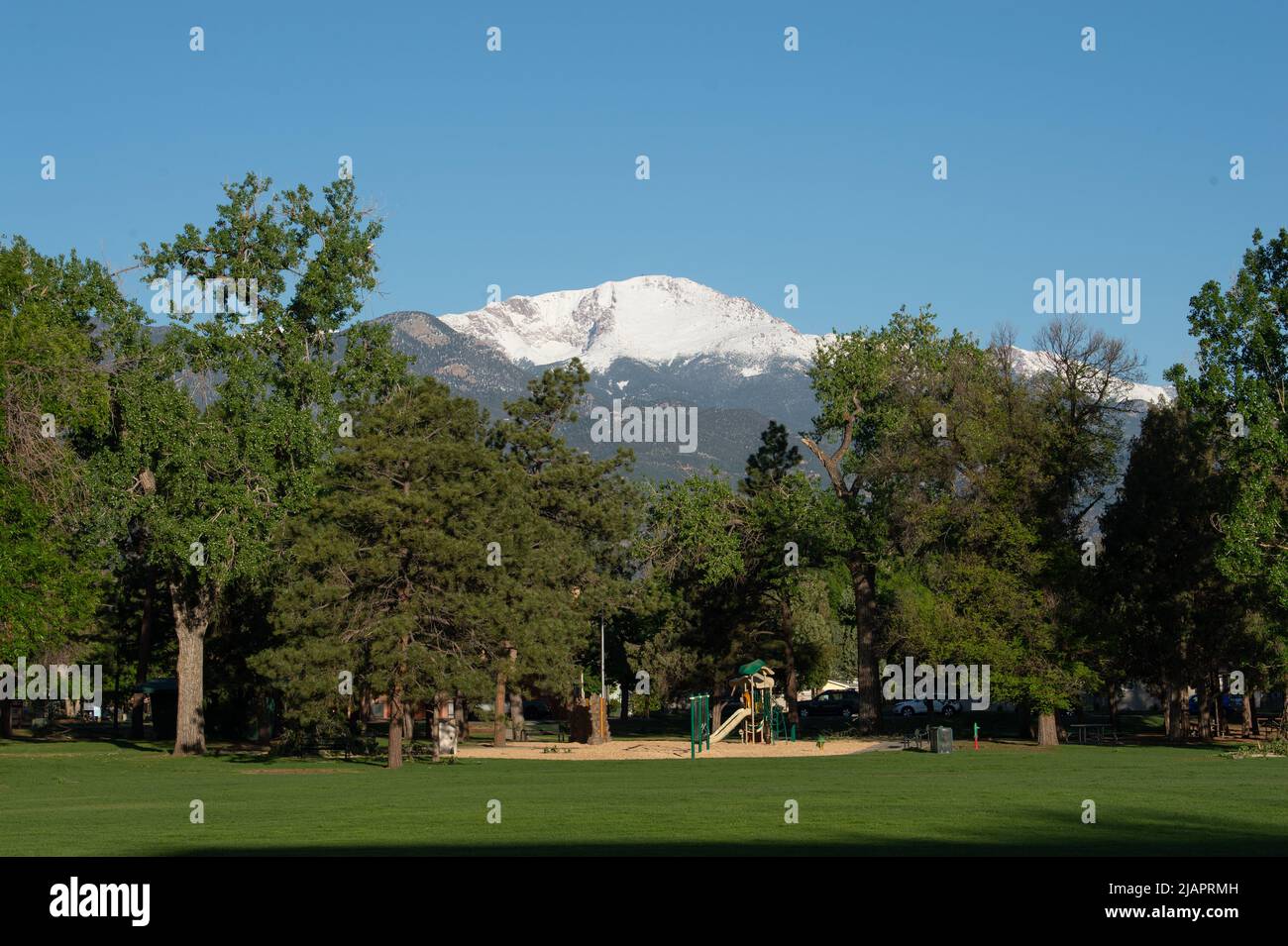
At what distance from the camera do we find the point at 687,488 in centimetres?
6788

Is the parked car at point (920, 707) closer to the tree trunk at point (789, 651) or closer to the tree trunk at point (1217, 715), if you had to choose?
the tree trunk at point (789, 651)

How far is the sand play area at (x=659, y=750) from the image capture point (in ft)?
176

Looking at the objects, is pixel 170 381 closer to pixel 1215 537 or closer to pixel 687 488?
pixel 687 488

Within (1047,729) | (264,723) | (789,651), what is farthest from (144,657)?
(1047,729)

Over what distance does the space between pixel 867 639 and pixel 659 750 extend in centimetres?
1315

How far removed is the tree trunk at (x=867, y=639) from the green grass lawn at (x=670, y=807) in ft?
68.6

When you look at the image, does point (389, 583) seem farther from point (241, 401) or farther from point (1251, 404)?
point (1251, 404)

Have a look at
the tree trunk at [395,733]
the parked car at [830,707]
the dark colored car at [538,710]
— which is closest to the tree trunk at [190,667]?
the tree trunk at [395,733]

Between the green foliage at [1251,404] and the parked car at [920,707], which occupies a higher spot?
the green foliage at [1251,404]

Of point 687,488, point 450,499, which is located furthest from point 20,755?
point 687,488
